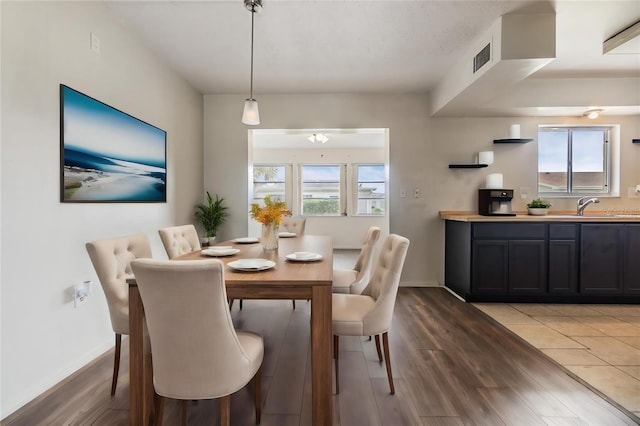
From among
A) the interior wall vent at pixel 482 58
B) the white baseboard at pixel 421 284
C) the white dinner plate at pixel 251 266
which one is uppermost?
the interior wall vent at pixel 482 58

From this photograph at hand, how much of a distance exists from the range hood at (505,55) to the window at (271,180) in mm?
4978

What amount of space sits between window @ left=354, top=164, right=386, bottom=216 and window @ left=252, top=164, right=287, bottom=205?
71.8 inches

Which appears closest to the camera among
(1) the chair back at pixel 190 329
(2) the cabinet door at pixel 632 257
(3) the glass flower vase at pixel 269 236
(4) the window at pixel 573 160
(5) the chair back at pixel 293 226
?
(1) the chair back at pixel 190 329

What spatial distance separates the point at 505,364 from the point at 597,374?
0.53m

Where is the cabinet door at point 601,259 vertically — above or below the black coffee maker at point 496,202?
below

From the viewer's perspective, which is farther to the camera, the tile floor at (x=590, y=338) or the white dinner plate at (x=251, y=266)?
the tile floor at (x=590, y=338)

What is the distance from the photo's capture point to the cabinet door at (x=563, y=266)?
326cm

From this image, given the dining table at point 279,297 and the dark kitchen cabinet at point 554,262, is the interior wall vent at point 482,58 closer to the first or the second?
the dark kitchen cabinet at point 554,262

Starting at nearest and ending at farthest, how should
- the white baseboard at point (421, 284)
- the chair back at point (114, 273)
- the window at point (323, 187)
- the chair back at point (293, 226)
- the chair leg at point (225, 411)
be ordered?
the chair leg at point (225, 411) → the chair back at point (114, 273) → the chair back at point (293, 226) → the white baseboard at point (421, 284) → the window at point (323, 187)

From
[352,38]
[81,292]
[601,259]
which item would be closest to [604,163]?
[601,259]

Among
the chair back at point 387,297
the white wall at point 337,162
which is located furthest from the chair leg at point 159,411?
the white wall at point 337,162

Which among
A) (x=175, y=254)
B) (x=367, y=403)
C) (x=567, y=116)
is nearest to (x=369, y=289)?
(x=367, y=403)

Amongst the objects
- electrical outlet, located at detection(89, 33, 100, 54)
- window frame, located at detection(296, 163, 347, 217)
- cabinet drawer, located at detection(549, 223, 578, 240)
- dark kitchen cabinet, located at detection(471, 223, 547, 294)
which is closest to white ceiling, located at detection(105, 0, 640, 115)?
electrical outlet, located at detection(89, 33, 100, 54)

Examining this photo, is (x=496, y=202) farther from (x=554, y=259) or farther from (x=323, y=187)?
(x=323, y=187)
